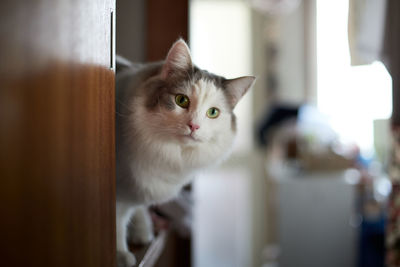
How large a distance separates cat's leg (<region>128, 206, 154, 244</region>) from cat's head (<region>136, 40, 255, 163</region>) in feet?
0.74

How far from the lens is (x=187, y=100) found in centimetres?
56

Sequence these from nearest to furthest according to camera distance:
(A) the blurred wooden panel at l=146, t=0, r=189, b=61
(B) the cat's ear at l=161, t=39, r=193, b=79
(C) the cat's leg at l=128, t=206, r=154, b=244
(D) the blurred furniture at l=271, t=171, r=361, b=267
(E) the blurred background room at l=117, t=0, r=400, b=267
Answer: (B) the cat's ear at l=161, t=39, r=193, b=79 → (C) the cat's leg at l=128, t=206, r=154, b=244 → (A) the blurred wooden panel at l=146, t=0, r=189, b=61 → (E) the blurred background room at l=117, t=0, r=400, b=267 → (D) the blurred furniture at l=271, t=171, r=361, b=267

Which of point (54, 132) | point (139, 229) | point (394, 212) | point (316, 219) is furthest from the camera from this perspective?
point (316, 219)

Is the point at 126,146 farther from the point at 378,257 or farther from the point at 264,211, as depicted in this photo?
the point at 264,211

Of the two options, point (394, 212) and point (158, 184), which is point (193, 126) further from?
point (394, 212)

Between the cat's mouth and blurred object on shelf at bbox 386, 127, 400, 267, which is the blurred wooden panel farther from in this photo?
blurred object on shelf at bbox 386, 127, 400, 267

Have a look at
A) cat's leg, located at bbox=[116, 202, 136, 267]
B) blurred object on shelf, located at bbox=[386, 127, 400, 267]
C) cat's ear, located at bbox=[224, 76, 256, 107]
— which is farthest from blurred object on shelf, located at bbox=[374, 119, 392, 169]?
cat's leg, located at bbox=[116, 202, 136, 267]

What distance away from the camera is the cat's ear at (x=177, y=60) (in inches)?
20.8

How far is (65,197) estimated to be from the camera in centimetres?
31

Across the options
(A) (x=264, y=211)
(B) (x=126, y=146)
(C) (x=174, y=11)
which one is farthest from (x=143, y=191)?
(A) (x=264, y=211)

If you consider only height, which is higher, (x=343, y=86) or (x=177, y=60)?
(x=343, y=86)

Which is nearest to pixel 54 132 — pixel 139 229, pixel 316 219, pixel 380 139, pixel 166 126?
pixel 166 126

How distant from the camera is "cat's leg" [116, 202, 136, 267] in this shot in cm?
53

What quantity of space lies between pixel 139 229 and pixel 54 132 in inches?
18.4
